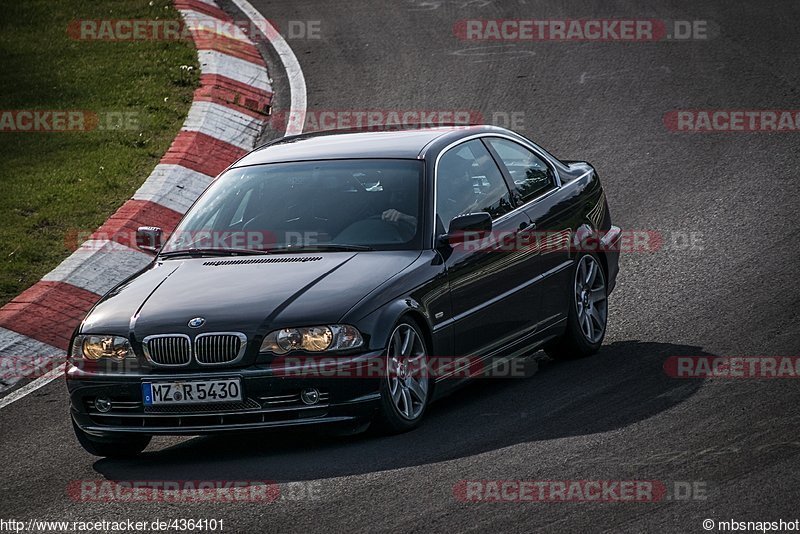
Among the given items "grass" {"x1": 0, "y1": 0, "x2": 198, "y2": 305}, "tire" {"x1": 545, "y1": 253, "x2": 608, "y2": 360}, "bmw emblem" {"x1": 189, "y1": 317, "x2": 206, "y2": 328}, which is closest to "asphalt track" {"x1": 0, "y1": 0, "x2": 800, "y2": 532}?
"tire" {"x1": 545, "y1": 253, "x2": 608, "y2": 360}

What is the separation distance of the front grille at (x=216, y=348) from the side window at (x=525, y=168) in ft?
8.67

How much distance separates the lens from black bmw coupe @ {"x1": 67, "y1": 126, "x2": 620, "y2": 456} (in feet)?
22.5

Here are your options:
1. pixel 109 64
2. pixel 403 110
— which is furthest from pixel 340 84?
pixel 109 64

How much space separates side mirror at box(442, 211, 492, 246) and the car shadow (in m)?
0.95

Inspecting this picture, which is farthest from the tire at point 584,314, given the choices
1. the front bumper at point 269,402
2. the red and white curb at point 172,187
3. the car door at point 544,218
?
the red and white curb at point 172,187

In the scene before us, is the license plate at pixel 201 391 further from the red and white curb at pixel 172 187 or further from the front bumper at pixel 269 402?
the red and white curb at pixel 172 187

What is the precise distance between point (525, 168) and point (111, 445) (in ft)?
11.0

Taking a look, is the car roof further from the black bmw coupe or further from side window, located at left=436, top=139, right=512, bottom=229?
side window, located at left=436, top=139, right=512, bottom=229

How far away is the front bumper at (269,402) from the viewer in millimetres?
6828

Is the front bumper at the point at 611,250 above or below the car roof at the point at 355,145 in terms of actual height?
below

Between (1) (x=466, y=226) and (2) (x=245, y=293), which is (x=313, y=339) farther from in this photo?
(1) (x=466, y=226)

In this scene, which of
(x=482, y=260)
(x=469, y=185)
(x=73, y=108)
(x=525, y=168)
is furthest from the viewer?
(x=73, y=108)

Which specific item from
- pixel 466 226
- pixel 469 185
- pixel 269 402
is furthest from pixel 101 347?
pixel 469 185

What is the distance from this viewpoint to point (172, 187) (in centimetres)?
1229
